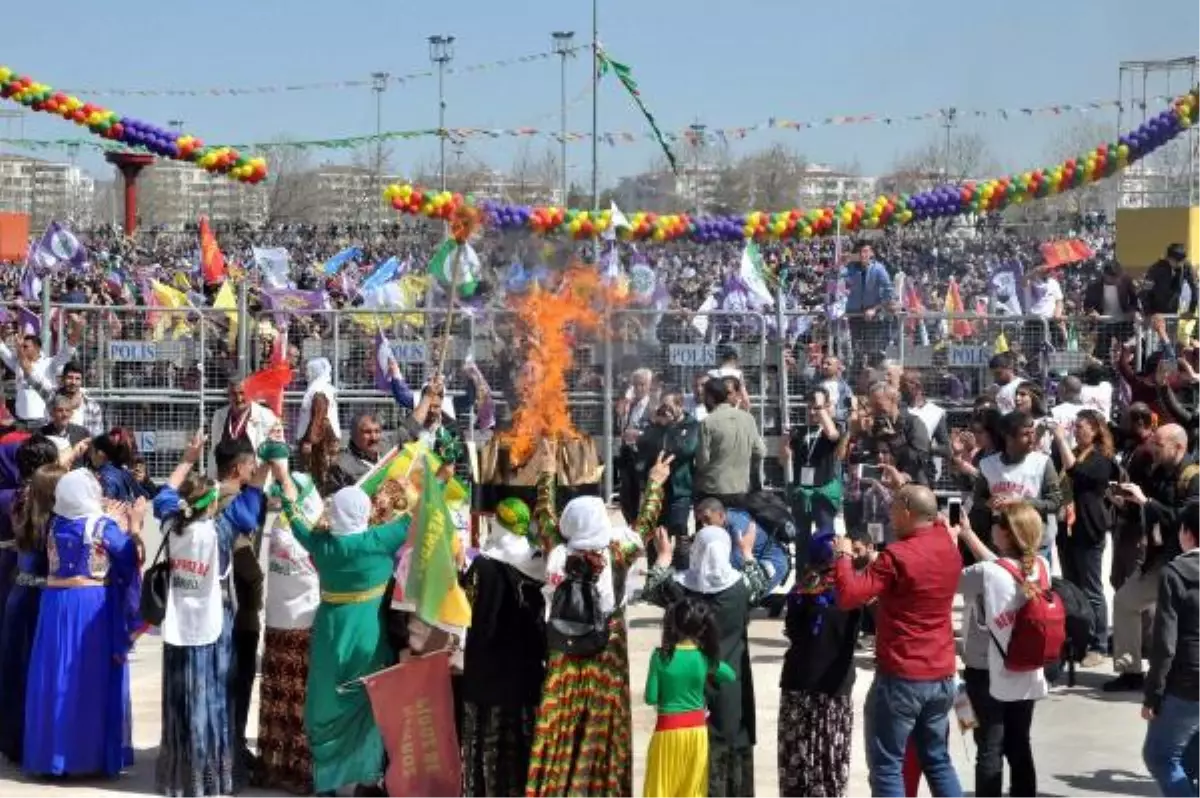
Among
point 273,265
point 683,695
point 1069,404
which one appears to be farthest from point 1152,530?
point 273,265

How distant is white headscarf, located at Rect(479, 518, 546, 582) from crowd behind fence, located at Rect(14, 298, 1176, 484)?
351 inches

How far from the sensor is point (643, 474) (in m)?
13.7

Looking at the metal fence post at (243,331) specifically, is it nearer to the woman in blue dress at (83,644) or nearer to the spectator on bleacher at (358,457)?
the spectator on bleacher at (358,457)

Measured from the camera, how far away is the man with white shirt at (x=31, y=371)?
1539 cm

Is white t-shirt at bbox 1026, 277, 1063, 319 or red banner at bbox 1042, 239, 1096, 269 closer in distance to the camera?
white t-shirt at bbox 1026, 277, 1063, 319

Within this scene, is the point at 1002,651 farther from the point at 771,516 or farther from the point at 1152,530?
the point at 771,516

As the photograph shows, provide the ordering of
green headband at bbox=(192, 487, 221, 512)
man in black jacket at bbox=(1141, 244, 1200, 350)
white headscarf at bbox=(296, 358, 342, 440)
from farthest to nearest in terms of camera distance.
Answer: man in black jacket at bbox=(1141, 244, 1200, 350) → white headscarf at bbox=(296, 358, 342, 440) → green headband at bbox=(192, 487, 221, 512)

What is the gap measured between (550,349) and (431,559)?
2.03 m

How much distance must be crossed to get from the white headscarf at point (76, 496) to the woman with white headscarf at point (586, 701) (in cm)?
248

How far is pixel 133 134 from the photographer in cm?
1947

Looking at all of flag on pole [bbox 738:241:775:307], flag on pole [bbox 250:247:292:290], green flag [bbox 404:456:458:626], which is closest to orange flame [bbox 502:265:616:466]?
green flag [bbox 404:456:458:626]

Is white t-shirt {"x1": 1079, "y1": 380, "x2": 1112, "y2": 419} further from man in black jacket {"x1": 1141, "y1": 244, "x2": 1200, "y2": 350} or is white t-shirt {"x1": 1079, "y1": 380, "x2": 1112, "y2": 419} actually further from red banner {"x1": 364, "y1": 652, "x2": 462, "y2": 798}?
red banner {"x1": 364, "y1": 652, "x2": 462, "y2": 798}

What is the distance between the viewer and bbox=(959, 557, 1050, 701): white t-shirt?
8.21 meters

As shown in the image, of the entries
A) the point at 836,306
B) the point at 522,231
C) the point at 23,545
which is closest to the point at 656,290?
the point at 836,306
